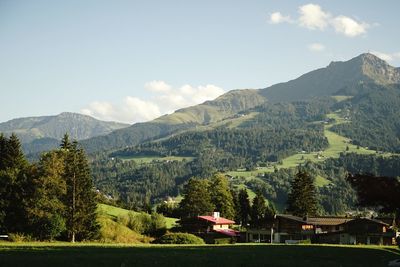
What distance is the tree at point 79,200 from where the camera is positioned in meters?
69.4

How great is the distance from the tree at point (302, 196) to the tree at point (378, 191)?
94.0 m

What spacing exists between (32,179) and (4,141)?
703cm

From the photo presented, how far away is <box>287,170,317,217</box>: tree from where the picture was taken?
11162 centimetres

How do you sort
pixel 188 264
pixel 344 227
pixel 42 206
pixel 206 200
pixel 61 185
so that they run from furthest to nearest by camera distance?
1. pixel 206 200
2. pixel 344 227
3. pixel 61 185
4. pixel 42 206
5. pixel 188 264

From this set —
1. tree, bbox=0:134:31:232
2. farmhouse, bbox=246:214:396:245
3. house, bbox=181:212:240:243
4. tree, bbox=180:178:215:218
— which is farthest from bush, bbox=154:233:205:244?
tree, bbox=180:178:215:218

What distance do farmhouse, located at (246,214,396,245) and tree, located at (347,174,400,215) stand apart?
79.9 metres

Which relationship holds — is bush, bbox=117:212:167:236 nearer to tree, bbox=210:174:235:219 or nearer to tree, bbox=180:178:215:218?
tree, bbox=180:178:215:218

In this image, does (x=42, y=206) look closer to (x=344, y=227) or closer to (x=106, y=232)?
(x=106, y=232)

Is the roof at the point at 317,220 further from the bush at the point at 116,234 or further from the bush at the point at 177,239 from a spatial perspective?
the bush at the point at 177,239

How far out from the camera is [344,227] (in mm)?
98688

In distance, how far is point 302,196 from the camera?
113562mm

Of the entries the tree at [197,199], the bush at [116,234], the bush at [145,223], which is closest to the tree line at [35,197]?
the bush at [116,234]

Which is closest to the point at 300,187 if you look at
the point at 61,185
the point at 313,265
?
the point at 61,185

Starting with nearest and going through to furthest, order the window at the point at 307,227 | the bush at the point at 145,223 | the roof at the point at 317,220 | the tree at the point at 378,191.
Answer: the tree at the point at 378,191 < the bush at the point at 145,223 < the roof at the point at 317,220 < the window at the point at 307,227
